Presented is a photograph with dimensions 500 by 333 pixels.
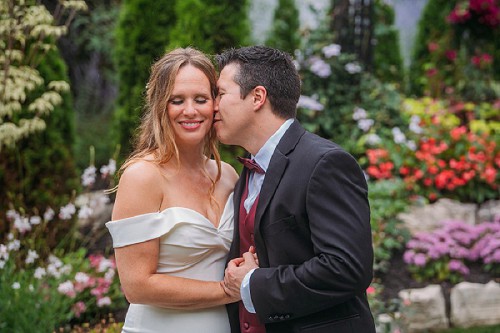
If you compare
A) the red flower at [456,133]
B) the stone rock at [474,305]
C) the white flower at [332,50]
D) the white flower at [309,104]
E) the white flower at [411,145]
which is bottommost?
the stone rock at [474,305]

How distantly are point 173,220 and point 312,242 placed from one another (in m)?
0.58

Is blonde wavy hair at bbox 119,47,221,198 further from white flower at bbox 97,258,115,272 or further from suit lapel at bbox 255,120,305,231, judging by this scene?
white flower at bbox 97,258,115,272

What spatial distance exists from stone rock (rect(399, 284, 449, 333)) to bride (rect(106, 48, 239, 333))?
8.61 ft

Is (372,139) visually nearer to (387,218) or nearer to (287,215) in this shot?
(387,218)

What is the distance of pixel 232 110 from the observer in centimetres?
233

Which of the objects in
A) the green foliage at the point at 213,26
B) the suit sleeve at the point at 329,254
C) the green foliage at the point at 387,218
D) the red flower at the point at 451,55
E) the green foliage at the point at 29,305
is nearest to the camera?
the suit sleeve at the point at 329,254

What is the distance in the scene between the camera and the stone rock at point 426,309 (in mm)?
4844

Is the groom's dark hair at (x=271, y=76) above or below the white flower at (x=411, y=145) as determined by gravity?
above

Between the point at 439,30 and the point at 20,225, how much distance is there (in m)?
9.60

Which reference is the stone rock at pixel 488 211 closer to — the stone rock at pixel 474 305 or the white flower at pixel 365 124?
the stone rock at pixel 474 305

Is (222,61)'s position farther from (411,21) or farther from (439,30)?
Answer: (411,21)

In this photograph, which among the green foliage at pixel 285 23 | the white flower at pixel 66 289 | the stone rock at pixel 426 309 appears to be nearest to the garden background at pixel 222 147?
the white flower at pixel 66 289

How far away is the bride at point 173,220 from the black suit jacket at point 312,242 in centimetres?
36

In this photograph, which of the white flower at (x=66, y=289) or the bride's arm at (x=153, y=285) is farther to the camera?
the white flower at (x=66, y=289)
